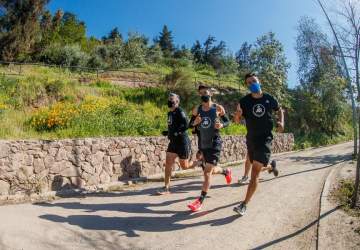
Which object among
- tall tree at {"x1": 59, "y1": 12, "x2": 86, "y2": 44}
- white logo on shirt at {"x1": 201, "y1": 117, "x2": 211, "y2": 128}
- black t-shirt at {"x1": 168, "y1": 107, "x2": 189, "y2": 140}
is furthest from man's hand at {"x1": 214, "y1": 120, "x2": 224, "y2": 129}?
tall tree at {"x1": 59, "y1": 12, "x2": 86, "y2": 44}

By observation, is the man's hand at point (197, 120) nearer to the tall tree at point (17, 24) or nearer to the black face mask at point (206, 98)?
the black face mask at point (206, 98)

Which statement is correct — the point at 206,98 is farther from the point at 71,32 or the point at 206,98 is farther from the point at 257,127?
the point at 71,32

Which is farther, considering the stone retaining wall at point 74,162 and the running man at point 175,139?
the running man at point 175,139

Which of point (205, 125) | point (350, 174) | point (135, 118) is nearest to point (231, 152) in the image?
point (135, 118)

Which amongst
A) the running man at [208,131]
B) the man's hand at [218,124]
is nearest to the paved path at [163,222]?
the running man at [208,131]

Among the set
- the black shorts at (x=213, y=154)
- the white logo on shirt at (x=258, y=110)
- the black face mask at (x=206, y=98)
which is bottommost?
the black shorts at (x=213, y=154)

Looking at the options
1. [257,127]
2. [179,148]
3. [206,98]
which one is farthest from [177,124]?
[257,127]

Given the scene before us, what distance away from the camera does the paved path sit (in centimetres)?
507

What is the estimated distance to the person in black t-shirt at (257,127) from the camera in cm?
596

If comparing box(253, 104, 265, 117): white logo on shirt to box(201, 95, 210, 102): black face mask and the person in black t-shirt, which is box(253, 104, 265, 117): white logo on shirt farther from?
box(201, 95, 210, 102): black face mask

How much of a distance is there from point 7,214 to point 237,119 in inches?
147

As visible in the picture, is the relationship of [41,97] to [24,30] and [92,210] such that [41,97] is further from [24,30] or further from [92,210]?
[24,30]

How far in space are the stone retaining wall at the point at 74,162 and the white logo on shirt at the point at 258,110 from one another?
423 cm

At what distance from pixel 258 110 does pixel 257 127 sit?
9.9 inches
